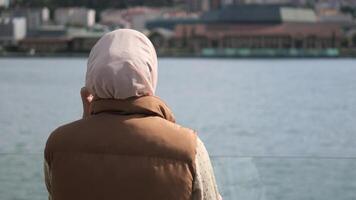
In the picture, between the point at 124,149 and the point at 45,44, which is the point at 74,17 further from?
the point at 124,149

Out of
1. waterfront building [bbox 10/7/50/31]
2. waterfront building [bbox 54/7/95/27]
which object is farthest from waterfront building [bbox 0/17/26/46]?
waterfront building [bbox 54/7/95/27]

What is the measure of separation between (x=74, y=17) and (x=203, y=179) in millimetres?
78804

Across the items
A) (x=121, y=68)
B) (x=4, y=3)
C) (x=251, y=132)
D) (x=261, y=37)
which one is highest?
(x=121, y=68)

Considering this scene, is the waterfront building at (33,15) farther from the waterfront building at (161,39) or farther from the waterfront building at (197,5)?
the waterfront building at (197,5)

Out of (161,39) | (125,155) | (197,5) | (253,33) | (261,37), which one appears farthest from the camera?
(197,5)

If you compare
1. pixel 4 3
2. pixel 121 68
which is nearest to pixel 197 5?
pixel 4 3

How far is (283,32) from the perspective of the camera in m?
61.7

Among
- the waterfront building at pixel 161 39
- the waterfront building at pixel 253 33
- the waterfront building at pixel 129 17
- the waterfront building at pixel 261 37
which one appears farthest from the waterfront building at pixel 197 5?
the waterfront building at pixel 261 37

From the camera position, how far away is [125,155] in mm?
1250

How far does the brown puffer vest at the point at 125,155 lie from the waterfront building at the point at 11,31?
65.5 meters

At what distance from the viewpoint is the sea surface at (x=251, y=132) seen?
2.48 meters

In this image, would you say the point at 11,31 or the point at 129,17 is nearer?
the point at 11,31

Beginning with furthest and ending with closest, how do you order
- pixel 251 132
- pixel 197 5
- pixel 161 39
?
1. pixel 197 5
2. pixel 161 39
3. pixel 251 132

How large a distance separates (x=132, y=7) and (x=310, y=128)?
248 feet
